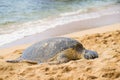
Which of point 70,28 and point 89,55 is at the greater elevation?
point 89,55

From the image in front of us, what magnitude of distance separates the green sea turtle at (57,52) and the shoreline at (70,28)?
181 cm

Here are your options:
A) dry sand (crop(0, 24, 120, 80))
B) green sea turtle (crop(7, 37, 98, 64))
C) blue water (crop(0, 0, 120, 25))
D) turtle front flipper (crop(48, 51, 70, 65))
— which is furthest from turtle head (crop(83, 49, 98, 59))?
blue water (crop(0, 0, 120, 25))

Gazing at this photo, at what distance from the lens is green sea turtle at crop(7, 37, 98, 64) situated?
184 inches

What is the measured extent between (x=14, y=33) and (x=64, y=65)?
3.65 metres

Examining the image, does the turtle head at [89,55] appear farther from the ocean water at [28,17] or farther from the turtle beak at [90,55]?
the ocean water at [28,17]

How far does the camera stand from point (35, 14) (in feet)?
35.3

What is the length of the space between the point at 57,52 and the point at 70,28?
365 cm

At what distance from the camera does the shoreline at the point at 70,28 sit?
276 inches

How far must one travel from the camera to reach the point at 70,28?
27.3ft

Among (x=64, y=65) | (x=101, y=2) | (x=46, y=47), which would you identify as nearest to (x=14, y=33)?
(x=46, y=47)

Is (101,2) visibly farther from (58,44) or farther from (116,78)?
(116,78)

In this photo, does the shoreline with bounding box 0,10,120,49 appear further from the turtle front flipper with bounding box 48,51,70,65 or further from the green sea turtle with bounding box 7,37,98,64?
the turtle front flipper with bounding box 48,51,70,65

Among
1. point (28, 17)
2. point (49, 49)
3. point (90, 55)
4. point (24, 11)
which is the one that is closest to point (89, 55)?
point (90, 55)

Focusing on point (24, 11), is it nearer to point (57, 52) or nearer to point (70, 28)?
point (70, 28)
